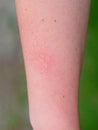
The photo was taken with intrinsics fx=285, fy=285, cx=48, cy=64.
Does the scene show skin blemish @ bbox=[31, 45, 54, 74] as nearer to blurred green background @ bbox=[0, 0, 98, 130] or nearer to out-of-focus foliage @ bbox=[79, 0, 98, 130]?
out-of-focus foliage @ bbox=[79, 0, 98, 130]

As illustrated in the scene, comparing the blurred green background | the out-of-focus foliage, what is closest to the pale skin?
the out-of-focus foliage

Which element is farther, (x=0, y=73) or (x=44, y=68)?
(x=0, y=73)

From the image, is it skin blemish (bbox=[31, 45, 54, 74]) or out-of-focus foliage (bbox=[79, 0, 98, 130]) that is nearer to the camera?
skin blemish (bbox=[31, 45, 54, 74])

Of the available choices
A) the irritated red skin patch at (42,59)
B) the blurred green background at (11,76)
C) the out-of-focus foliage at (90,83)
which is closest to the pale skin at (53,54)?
the irritated red skin patch at (42,59)

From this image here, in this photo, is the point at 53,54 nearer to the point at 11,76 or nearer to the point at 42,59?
the point at 42,59

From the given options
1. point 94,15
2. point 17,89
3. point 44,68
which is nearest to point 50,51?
point 44,68

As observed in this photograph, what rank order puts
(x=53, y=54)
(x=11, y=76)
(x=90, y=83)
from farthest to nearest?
(x=11, y=76) < (x=90, y=83) < (x=53, y=54)

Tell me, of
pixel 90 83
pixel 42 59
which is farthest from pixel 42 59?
pixel 90 83

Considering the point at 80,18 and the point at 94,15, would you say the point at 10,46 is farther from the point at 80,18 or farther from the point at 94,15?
the point at 80,18
